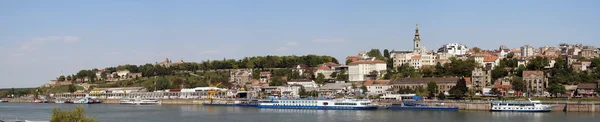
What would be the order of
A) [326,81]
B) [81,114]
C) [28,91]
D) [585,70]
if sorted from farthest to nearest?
[28,91]
[326,81]
[585,70]
[81,114]

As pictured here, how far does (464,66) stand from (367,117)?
19.7 meters

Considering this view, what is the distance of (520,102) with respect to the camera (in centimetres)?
3753

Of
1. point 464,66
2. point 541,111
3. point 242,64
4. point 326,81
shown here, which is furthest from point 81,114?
point 242,64

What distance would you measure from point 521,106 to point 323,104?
1234 centimetres

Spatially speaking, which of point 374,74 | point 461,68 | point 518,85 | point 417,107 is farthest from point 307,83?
point 518,85

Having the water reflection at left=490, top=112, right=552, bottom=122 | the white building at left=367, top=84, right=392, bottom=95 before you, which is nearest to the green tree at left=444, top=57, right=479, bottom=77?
the white building at left=367, top=84, right=392, bottom=95

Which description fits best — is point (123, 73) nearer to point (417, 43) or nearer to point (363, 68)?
point (363, 68)

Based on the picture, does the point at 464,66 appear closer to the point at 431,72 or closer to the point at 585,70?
the point at 431,72

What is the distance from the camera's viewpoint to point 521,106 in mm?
37312

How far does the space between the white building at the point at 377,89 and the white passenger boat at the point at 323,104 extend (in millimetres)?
7838

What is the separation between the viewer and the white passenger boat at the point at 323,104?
42.4 m

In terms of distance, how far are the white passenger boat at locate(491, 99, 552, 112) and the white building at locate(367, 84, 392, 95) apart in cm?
1427

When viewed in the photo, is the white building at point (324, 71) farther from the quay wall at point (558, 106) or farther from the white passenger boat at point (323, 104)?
the quay wall at point (558, 106)

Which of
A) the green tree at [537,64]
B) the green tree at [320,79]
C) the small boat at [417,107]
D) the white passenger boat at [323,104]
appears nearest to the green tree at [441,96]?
the small boat at [417,107]
